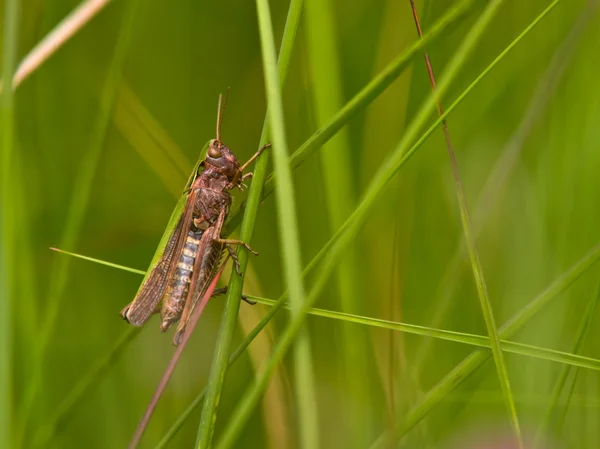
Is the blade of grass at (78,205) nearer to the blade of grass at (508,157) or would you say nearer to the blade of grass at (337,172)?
the blade of grass at (337,172)

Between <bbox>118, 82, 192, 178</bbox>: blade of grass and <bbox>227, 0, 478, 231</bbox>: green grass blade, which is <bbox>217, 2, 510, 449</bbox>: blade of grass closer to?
<bbox>227, 0, 478, 231</bbox>: green grass blade

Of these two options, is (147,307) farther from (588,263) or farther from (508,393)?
(588,263)

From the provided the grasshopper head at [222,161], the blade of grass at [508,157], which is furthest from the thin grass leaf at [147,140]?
the blade of grass at [508,157]

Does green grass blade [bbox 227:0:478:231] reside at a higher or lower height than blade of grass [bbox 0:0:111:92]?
lower

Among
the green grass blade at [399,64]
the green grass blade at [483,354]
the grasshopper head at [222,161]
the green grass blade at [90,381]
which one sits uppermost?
the grasshopper head at [222,161]

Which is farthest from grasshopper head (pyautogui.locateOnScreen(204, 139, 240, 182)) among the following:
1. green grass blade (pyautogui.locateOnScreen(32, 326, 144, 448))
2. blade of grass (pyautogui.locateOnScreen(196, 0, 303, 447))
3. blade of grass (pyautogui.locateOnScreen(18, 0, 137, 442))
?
blade of grass (pyautogui.locateOnScreen(196, 0, 303, 447))

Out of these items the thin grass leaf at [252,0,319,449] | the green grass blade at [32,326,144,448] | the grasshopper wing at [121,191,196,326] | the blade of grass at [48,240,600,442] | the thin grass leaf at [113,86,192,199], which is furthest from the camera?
the thin grass leaf at [113,86,192,199]

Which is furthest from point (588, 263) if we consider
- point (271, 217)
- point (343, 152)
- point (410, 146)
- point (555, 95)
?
point (271, 217)
